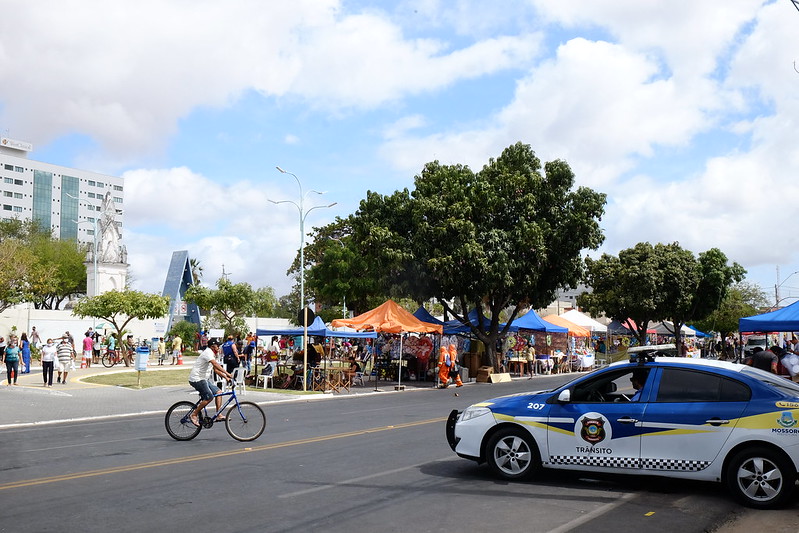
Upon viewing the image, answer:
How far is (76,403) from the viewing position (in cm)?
2158

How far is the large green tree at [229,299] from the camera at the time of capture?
53.5m

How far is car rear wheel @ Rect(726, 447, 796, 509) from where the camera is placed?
752 centimetres

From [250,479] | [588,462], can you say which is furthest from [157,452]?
[588,462]

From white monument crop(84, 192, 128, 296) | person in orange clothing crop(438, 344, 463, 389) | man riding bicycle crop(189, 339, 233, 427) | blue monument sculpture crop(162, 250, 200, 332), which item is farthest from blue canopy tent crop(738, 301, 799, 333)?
white monument crop(84, 192, 128, 296)

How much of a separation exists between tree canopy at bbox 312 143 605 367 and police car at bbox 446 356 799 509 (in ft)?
71.9

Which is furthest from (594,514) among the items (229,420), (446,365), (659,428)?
(446,365)

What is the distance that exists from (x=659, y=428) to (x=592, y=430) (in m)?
0.76

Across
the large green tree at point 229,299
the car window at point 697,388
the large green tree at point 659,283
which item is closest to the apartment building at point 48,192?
the large green tree at point 229,299

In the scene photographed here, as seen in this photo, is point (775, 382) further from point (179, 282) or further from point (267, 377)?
point (179, 282)

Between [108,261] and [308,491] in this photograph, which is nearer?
[308,491]

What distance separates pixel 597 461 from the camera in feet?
27.8

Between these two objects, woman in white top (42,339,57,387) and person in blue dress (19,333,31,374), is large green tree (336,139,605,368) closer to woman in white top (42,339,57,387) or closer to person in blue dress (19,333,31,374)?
woman in white top (42,339,57,387)

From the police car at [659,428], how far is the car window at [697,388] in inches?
0.4

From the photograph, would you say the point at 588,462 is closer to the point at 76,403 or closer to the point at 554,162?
the point at 76,403
